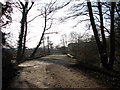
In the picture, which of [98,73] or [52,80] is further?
[98,73]

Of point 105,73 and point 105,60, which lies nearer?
point 105,73

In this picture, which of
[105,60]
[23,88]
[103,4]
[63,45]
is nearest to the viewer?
[23,88]

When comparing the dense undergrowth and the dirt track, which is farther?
the dense undergrowth

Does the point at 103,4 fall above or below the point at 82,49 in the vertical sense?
above

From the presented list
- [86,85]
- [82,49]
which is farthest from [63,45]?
[86,85]

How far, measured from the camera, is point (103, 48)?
19.9 feet

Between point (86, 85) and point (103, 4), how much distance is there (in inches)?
243

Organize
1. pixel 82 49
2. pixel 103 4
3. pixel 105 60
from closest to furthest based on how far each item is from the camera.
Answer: pixel 105 60
pixel 103 4
pixel 82 49

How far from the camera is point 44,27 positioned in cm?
1548

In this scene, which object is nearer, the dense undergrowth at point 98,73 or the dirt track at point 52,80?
the dirt track at point 52,80

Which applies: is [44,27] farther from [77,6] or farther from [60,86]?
[60,86]

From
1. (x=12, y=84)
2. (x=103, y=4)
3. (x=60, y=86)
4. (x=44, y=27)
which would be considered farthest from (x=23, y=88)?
(x=44, y=27)

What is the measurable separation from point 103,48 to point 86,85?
379cm

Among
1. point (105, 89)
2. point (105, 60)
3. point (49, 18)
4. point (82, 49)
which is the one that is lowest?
point (105, 89)
